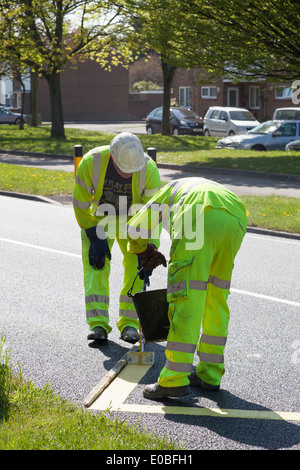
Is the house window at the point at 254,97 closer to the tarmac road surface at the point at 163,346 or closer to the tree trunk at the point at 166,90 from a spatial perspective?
the tree trunk at the point at 166,90

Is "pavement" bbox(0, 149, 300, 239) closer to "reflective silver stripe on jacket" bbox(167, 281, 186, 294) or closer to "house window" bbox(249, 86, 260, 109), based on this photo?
"reflective silver stripe on jacket" bbox(167, 281, 186, 294)

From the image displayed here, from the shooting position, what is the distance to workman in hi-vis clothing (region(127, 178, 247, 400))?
14.7 feet

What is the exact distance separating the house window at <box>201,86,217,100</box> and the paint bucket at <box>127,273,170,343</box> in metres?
44.7

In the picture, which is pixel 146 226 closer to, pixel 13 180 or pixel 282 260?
pixel 282 260

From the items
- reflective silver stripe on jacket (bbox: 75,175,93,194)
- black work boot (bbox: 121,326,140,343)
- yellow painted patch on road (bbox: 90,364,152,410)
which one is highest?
reflective silver stripe on jacket (bbox: 75,175,93,194)

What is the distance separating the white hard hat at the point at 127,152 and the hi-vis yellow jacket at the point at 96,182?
23 cm

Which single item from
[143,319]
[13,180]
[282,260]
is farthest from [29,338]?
[13,180]

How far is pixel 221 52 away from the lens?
20859 millimetres

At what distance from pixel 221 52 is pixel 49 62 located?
33.4 ft

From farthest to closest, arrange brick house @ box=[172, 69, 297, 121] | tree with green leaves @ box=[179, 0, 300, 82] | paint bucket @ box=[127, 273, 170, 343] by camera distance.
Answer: brick house @ box=[172, 69, 297, 121]
tree with green leaves @ box=[179, 0, 300, 82]
paint bucket @ box=[127, 273, 170, 343]

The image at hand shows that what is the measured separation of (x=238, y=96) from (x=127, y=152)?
43196 mm

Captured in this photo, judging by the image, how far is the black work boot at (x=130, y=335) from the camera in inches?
234

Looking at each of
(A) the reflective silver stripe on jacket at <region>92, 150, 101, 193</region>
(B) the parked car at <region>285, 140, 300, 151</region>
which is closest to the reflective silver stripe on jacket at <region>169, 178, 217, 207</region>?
Answer: (A) the reflective silver stripe on jacket at <region>92, 150, 101, 193</region>

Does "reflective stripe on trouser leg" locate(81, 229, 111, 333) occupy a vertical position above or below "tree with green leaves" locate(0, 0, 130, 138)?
below
